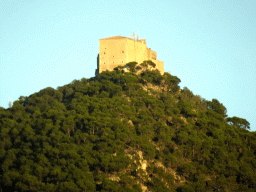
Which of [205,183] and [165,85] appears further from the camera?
[165,85]

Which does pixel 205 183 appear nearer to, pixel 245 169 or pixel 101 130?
pixel 245 169

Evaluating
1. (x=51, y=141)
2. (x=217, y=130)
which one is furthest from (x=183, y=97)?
(x=51, y=141)

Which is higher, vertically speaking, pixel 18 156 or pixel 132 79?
pixel 132 79

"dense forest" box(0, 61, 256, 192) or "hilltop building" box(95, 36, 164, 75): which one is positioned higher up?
"hilltop building" box(95, 36, 164, 75)

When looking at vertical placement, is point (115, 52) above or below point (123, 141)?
above

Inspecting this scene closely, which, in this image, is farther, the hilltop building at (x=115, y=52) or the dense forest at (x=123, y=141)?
the hilltop building at (x=115, y=52)

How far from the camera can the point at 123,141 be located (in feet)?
140

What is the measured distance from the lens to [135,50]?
51.5 meters

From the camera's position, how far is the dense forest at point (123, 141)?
40.5 meters

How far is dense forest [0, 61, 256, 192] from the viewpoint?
40469mm

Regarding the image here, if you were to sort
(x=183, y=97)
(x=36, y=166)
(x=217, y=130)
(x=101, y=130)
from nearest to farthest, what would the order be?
(x=36, y=166), (x=101, y=130), (x=217, y=130), (x=183, y=97)

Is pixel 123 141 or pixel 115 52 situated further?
pixel 115 52

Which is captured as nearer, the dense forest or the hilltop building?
the dense forest

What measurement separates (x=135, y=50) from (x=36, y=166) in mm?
15195
